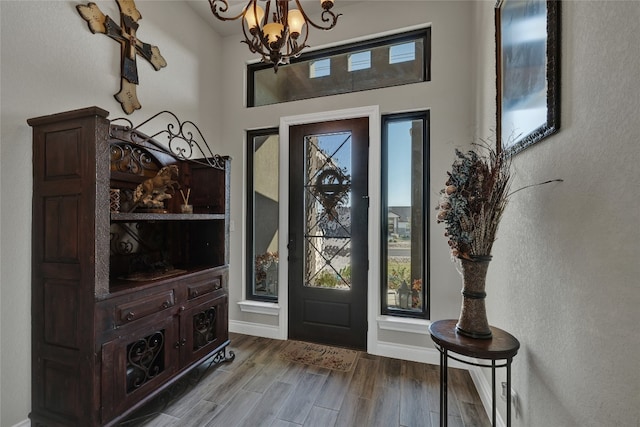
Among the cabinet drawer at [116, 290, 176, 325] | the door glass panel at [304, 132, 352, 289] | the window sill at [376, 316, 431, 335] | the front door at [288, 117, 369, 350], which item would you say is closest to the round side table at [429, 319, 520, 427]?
the window sill at [376, 316, 431, 335]

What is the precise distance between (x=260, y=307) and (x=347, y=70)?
2707 millimetres

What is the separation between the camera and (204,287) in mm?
2314

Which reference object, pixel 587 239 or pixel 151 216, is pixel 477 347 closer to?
A: pixel 587 239

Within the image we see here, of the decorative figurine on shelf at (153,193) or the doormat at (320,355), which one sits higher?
the decorative figurine on shelf at (153,193)

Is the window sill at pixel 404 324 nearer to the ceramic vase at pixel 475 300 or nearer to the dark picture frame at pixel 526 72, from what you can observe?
the ceramic vase at pixel 475 300

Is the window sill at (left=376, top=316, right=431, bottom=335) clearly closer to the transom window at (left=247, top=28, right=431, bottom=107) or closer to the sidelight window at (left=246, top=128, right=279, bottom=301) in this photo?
the sidelight window at (left=246, top=128, right=279, bottom=301)

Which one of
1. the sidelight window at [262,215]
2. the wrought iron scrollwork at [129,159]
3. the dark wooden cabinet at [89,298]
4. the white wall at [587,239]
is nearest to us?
the white wall at [587,239]

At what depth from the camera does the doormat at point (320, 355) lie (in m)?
2.52

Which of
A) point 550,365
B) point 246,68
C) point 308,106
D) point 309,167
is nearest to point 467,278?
point 550,365

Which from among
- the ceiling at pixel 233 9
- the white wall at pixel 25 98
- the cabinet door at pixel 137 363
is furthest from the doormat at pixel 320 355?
the ceiling at pixel 233 9

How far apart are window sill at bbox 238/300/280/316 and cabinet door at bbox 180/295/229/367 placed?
0.57 metres

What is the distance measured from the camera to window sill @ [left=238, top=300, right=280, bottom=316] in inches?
120

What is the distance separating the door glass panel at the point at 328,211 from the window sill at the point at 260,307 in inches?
18.3

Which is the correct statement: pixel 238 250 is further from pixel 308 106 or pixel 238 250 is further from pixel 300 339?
pixel 308 106
